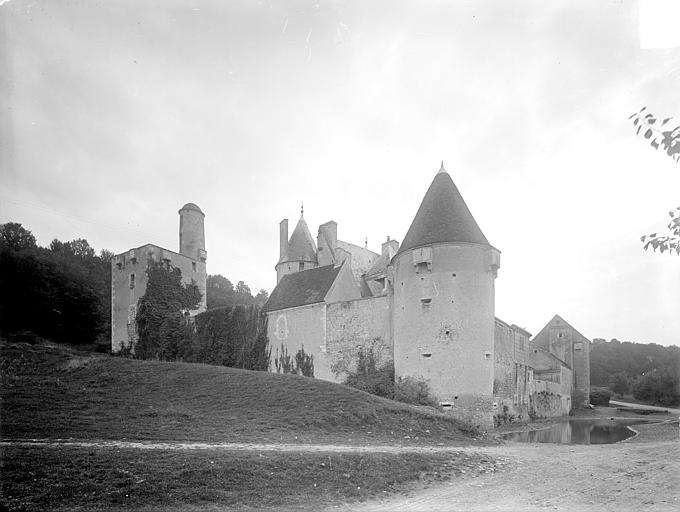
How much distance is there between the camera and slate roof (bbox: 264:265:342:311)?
29375 mm

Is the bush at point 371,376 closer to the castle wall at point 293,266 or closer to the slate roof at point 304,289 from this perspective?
the slate roof at point 304,289

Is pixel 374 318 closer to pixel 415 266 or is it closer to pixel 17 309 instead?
pixel 415 266

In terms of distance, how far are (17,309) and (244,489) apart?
137 feet

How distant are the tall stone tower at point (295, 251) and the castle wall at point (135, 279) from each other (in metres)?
7.37

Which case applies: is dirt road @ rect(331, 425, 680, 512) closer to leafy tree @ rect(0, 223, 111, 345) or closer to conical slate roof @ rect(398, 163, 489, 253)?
conical slate roof @ rect(398, 163, 489, 253)

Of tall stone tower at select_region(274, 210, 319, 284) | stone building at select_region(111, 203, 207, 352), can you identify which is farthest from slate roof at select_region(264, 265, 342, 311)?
tall stone tower at select_region(274, 210, 319, 284)

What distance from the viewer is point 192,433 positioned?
12.6 metres

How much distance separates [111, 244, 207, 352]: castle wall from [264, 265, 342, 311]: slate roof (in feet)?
25.7

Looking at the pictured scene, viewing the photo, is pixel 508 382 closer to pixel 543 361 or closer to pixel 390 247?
pixel 390 247

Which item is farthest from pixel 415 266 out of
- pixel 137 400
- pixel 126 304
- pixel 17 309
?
pixel 17 309

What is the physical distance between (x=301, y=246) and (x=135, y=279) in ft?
44.8

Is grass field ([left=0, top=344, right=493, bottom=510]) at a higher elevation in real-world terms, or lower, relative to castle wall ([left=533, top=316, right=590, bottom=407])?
higher

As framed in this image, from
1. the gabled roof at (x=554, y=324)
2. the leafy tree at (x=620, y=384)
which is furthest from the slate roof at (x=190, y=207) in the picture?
the leafy tree at (x=620, y=384)

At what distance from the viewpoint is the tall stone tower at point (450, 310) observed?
21734 mm
